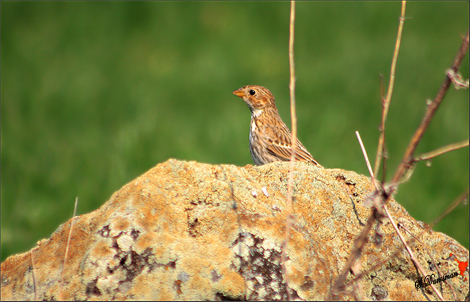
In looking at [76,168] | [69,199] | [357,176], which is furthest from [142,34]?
Answer: [357,176]

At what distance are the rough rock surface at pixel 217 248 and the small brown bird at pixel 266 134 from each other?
2663mm

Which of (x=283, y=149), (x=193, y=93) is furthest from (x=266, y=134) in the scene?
(x=193, y=93)

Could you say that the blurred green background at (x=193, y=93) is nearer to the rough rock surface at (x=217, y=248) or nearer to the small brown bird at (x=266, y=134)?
the small brown bird at (x=266, y=134)

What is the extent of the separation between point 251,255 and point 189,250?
13.3 inches

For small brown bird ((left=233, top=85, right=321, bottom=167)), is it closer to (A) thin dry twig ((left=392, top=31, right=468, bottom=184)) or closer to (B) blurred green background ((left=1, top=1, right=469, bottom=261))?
(B) blurred green background ((left=1, top=1, right=469, bottom=261))

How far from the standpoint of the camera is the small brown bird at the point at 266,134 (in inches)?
248

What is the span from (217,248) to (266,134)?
3.56 metres

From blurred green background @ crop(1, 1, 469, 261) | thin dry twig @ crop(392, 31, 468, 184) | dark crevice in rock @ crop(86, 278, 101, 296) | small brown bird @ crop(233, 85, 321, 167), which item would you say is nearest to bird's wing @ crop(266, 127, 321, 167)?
small brown bird @ crop(233, 85, 321, 167)

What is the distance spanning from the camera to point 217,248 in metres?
3.01

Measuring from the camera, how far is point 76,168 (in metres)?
8.60

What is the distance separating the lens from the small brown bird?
6.29 m

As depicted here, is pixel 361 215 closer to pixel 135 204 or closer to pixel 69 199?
pixel 135 204

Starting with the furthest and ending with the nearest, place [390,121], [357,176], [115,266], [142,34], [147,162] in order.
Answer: [142,34], [390,121], [147,162], [357,176], [115,266]

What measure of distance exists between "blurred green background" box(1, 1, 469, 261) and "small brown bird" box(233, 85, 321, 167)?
1.87 meters
